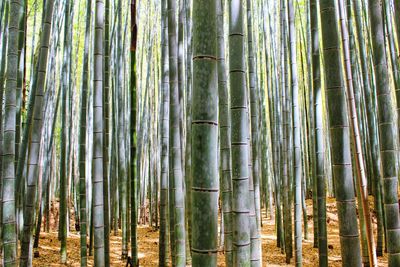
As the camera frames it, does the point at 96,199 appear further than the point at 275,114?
No

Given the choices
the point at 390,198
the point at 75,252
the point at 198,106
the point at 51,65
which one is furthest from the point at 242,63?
the point at 75,252

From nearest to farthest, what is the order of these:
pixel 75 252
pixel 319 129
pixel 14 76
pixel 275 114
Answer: pixel 14 76 < pixel 319 129 < pixel 75 252 < pixel 275 114

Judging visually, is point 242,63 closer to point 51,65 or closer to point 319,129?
point 319,129

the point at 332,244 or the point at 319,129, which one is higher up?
the point at 319,129

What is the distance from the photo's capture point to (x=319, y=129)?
2805 mm

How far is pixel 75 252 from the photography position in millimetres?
4918

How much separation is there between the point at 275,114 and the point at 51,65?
3448mm

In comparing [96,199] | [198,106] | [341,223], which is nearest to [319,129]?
[341,223]

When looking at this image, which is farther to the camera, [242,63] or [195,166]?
[242,63]

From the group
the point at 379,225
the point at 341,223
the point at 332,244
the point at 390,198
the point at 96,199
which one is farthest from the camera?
the point at 332,244

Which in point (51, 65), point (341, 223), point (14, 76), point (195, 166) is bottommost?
point (341, 223)

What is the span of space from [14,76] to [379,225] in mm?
4199

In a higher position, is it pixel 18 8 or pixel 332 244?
pixel 18 8

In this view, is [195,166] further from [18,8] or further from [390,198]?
[18,8]
